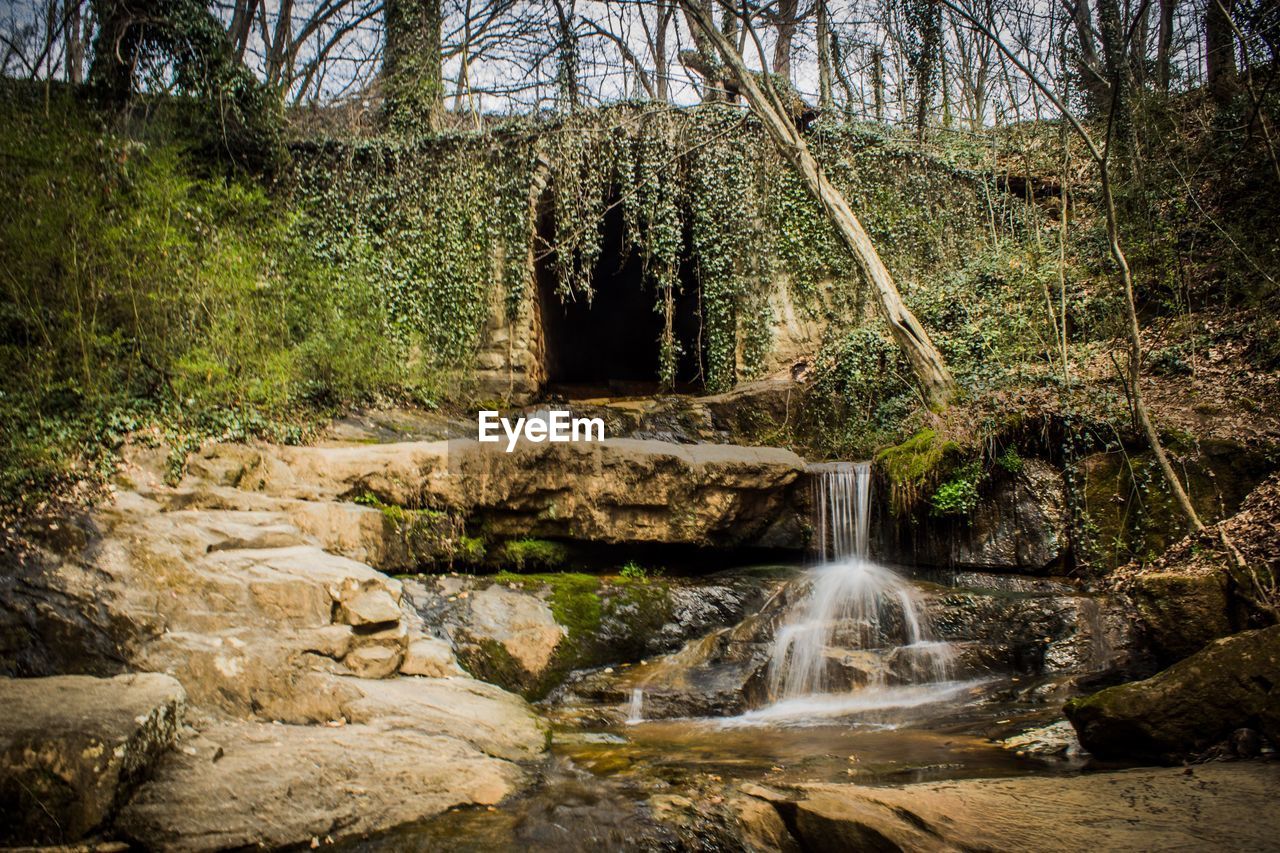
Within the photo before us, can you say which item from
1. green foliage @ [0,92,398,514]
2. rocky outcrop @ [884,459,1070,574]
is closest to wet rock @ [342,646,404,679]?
green foliage @ [0,92,398,514]

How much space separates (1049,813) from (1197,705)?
52.3 inches

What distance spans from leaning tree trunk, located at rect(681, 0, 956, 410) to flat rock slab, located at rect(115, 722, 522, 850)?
662 cm

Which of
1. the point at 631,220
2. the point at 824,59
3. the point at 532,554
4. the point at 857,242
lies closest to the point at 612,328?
the point at 631,220

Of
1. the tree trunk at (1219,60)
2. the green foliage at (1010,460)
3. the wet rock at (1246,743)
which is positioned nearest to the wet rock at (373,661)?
the wet rock at (1246,743)

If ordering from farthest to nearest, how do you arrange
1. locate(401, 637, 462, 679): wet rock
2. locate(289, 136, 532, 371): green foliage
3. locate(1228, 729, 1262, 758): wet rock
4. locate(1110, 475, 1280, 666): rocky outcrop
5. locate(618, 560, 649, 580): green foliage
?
1. locate(289, 136, 532, 371): green foliage
2. locate(618, 560, 649, 580): green foliage
3. locate(401, 637, 462, 679): wet rock
4. locate(1110, 475, 1280, 666): rocky outcrop
5. locate(1228, 729, 1262, 758): wet rock

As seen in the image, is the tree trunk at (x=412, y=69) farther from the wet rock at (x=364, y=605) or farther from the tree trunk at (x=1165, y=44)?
the tree trunk at (x=1165, y=44)

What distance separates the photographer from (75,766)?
2570mm

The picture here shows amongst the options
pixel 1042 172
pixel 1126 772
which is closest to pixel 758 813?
pixel 1126 772

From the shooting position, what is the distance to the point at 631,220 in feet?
37.6

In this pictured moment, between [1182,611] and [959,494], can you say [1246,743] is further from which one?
[959,494]

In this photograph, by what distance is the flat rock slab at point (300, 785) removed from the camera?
2629 mm

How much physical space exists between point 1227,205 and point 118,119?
14.6m

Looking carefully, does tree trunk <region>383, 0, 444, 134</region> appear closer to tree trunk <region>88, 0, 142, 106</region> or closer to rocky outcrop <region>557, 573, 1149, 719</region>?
tree trunk <region>88, 0, 142, 106</region>

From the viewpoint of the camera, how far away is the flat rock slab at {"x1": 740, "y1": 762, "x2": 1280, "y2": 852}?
2365 mm
